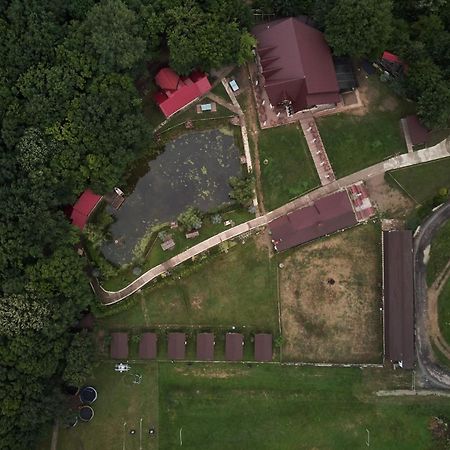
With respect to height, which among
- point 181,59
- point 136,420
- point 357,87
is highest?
point 181,59

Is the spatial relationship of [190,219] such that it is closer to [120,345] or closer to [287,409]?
[120,345]

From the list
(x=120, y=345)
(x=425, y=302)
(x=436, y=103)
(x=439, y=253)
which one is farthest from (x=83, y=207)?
(x=439, y=253)

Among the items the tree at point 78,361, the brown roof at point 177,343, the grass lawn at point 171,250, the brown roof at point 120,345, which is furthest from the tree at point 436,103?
the tree at point 78,361

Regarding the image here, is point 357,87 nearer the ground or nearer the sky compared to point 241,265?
nearer the sky

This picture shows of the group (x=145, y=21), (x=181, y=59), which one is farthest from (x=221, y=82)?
(x=145, y=21)

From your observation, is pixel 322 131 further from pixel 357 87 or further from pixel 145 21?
pixel 145 21

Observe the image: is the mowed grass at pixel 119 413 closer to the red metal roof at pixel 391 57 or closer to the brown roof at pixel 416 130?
the brown roof at pixel 416 130

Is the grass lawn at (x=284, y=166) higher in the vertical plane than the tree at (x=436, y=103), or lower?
lower
